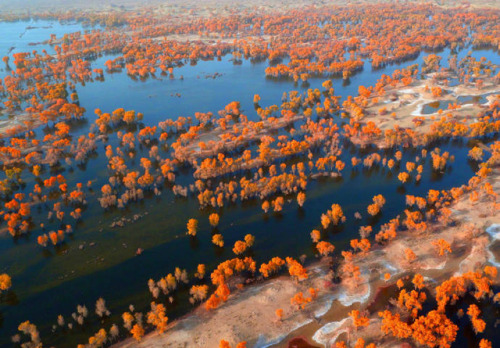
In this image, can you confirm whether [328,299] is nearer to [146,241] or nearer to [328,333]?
[328,333]

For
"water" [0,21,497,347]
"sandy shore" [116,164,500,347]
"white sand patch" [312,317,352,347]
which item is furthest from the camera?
"water" [0,21,497,347]

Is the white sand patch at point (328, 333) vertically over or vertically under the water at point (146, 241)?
under

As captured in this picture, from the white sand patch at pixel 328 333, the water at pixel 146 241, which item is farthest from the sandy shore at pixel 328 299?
the water at pixel 146 241

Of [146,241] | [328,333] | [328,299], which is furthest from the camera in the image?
[146,241]

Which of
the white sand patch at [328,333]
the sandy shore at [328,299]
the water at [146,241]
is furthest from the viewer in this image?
the water at [146,241]

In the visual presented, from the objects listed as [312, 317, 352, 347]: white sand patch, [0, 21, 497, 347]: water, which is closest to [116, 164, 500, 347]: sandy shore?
[312, 317, 352, 347]: white sand patch

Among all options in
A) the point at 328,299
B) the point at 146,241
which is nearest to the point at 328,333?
the point at 328,299

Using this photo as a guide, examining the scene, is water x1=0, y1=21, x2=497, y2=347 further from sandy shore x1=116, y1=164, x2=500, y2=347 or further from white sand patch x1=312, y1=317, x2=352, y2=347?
white sand patch x1=312, y1=317, x2=352, y2=347

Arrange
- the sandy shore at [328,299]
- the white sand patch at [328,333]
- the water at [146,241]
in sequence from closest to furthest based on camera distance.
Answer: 1. the white sand patch at [328,333]
2. the sandy shore at [328,299]
3. the water at [146,241]

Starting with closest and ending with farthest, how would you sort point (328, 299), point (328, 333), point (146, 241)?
point (328, 333)
point (328, 299)
point (146, 241)

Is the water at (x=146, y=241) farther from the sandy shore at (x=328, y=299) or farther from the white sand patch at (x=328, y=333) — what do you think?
the white sand patch at (x=328, y=333)

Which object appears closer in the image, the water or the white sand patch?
the white sand patch

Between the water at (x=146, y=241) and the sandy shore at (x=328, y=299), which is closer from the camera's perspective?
the sandy shore at (x=328, y=299)
